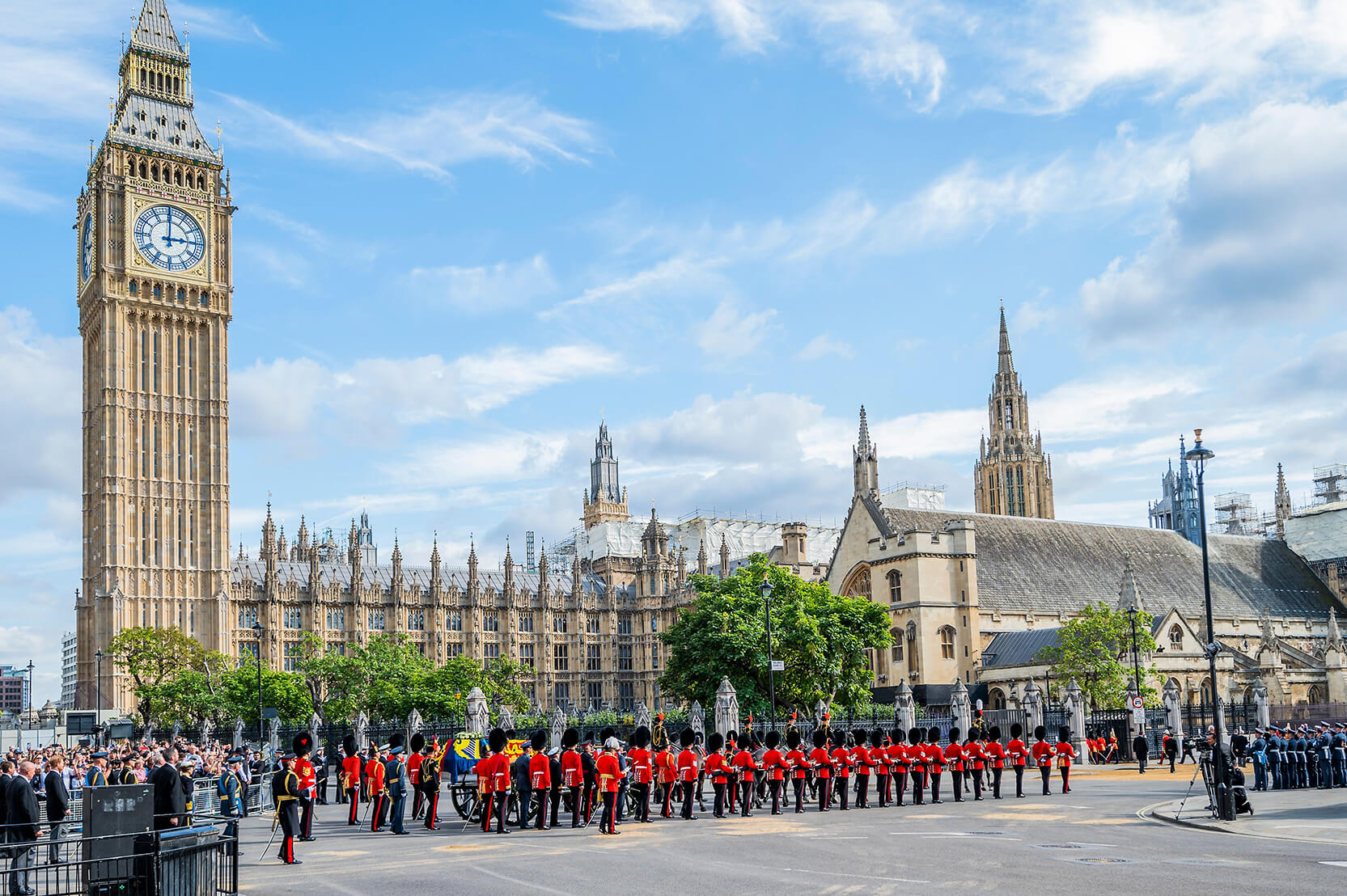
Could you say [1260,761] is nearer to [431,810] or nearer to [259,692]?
[431,810]

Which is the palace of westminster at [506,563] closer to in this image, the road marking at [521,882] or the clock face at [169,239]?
the clock face at [169,239]

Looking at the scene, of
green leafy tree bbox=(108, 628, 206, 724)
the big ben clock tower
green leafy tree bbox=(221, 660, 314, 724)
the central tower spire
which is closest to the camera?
green leafy tree bbox=(221, 660, 314, 724)

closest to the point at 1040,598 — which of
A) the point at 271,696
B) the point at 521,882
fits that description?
the point at 271,696

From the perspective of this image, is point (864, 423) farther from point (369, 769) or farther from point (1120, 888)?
point (1120, 888)

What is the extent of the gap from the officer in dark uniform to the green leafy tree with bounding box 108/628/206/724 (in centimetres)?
5653

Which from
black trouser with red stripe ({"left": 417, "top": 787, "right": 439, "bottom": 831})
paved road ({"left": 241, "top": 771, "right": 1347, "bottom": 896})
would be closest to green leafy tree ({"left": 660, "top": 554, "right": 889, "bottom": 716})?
paved road ({"left": 241, "top": 771, "right": 1347, "bottom": 896})

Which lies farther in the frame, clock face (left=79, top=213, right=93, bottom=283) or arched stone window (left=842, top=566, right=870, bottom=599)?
clock face (left=79, top=213, right=93, bottom=283)

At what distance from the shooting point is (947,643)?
64875 millimetres

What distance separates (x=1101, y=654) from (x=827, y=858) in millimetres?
40230

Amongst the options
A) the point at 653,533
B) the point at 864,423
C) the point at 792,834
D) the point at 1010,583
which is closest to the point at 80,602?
the point at 653,533

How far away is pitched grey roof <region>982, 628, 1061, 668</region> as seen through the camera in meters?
62.1

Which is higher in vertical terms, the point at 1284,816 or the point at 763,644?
the point at 763,644

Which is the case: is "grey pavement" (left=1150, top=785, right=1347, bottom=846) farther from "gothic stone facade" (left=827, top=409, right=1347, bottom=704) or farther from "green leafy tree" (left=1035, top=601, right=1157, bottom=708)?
"gothic stone facade" (left=827, top=409, right=1347, bottom=704)

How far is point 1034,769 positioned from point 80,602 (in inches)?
2945
